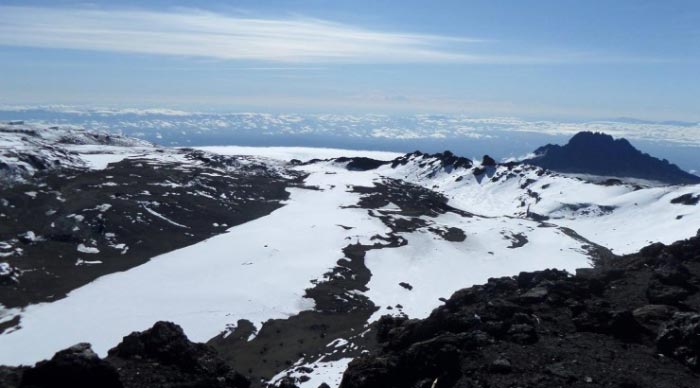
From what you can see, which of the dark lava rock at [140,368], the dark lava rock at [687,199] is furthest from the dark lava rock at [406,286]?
the dark lava rock at [687,199]

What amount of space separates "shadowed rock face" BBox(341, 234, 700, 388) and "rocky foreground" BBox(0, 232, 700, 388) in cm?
4

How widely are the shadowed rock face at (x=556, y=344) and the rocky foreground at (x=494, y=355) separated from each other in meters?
0.04

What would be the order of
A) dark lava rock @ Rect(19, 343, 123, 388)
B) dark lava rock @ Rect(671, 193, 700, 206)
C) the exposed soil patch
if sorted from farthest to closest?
dark lava rock @ Rect(671, 193, 700, 206)
the exposed soil patch
dark lava rock @ Rect(19, 343, 123, 388)

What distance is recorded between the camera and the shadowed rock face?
19453mm

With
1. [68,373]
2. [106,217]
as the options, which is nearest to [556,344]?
[68,373]

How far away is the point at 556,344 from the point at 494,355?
10.9 feet

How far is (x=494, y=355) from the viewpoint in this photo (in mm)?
20875

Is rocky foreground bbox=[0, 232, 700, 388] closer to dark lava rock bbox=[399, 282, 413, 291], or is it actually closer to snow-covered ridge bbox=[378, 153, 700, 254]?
dark lava rock bbox=[399, 282, 413, 291]

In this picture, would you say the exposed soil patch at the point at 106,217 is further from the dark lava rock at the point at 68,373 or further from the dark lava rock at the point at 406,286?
the dark lava rock at the point at 68,373

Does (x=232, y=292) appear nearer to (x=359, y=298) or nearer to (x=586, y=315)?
(x=359, y=298)

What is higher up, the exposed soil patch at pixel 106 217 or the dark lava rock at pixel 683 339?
the dark lava rock at pixel 683 339

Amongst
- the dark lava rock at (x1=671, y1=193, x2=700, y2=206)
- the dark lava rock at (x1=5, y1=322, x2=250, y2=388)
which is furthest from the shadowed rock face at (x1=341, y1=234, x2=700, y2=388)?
the dark lava rock at (x1=671, y1=193, x2=700, y2=206)

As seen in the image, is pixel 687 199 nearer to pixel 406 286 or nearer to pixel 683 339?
pixel 406 286

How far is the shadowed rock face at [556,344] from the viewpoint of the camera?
19.5 meters
